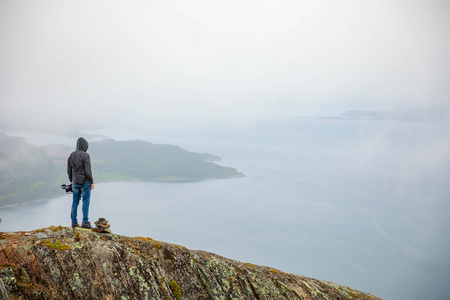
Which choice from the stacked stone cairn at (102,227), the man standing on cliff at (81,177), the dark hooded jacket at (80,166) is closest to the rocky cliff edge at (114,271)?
the stacked stone cairn at (102,227)

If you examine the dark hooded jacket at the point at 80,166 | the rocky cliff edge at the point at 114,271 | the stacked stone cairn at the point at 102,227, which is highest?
the dark hooded jacket at the point at 80,166

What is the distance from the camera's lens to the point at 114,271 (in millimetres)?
9367

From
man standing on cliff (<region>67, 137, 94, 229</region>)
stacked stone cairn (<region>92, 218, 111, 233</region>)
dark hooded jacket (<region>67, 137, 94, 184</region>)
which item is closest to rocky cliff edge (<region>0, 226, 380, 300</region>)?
stacked stone cairn (<region>92, 218, 111, 233</region>)

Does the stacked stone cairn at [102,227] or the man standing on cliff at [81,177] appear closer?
the stacked stone cairn at [102,227]

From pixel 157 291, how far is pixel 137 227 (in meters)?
177

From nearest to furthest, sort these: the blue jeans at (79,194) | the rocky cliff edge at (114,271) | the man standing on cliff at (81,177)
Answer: the rocky cliff edge at (114,271) → the man standing on cliff at (81,177) → the blue jeans at (79,194)

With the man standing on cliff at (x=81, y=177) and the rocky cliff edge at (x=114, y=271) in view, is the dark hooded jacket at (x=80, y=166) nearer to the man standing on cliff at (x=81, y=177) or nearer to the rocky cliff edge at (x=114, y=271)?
the man standing on cliff at (x=81, y=177)

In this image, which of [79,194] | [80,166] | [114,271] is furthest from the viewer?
[79,194]

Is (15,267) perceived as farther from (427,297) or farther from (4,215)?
(4,215)

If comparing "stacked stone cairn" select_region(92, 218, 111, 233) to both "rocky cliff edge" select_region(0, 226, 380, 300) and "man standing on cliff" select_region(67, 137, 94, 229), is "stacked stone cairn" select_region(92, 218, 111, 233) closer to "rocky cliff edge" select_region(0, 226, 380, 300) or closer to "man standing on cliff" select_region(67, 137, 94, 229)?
"rocky cliff edge" select_region(0, 226, 380, 300)

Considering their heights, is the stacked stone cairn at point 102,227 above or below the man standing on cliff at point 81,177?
below

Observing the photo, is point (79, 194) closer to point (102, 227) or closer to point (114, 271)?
point (102, 227)

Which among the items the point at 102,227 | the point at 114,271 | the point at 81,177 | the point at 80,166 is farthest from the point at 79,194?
the point at 114,271

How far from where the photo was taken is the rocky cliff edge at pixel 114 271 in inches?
320
